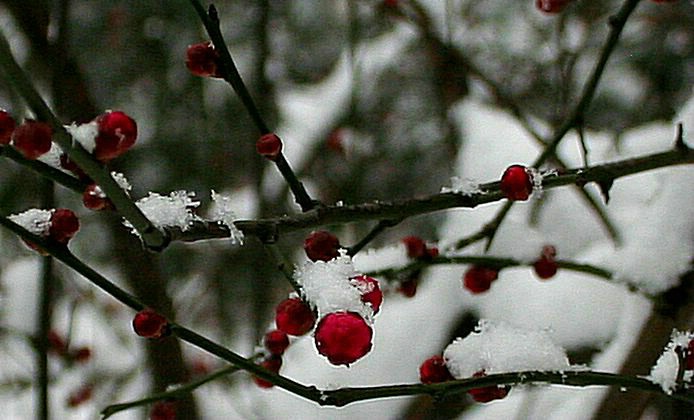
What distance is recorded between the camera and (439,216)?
2467 mm

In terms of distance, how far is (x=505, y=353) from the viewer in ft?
2.26

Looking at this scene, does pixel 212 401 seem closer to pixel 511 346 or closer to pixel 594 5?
pixel 511 346

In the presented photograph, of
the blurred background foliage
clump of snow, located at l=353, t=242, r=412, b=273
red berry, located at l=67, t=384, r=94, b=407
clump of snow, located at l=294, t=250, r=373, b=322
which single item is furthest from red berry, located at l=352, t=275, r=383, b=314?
red berry, located at l=67, t=384, r=94, b=407

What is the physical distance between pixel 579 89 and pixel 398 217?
117 inches

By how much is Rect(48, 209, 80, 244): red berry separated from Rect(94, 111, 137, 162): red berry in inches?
4.3

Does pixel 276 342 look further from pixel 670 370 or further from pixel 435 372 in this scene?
pixel 670 370

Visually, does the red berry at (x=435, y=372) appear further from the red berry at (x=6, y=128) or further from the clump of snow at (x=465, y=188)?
the red berry at (x=6, y=128)

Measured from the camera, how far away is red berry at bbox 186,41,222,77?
0.66 m

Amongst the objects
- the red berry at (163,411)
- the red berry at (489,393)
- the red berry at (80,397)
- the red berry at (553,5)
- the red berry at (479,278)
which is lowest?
the red berry at (489,393)

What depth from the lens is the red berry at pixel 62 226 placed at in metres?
0.60

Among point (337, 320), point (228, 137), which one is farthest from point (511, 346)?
point (228, 137)

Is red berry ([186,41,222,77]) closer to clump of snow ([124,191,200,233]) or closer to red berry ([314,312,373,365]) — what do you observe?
clump of snow ([124,191,200,233])

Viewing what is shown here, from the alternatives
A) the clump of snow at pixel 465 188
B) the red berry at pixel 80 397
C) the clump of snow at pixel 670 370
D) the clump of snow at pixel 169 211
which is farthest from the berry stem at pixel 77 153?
the red berry at pixel 80 397

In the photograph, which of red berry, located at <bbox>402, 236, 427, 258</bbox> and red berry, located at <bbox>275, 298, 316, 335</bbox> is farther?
red berry, located at <bbox>402, 236, 427, 258</bbox>
